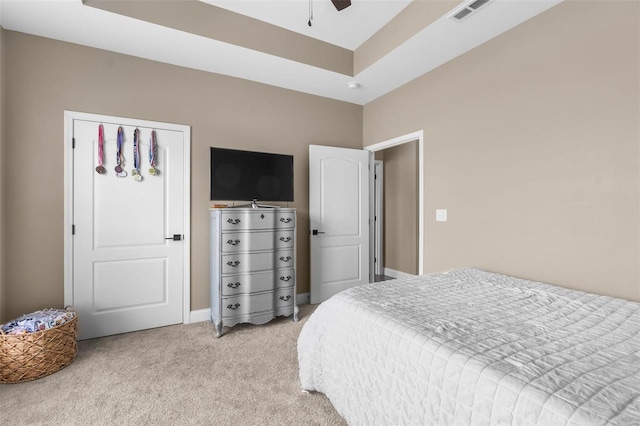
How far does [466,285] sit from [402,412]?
3.51 ft

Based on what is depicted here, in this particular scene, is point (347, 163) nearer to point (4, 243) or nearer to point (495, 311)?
point (495, 311)

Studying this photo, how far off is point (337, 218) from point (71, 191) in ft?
8.83

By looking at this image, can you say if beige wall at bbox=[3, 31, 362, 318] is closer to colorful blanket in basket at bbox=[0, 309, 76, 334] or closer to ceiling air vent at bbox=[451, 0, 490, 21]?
colorful blanket in basket at bbox=[0, 309, 76, 334]

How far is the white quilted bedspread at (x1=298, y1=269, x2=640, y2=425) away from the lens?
2.74 feet

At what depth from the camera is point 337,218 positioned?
147 inches

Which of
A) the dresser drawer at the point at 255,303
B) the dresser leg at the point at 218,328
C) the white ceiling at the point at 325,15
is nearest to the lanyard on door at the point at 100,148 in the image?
the white ceiling at the point at 325,15

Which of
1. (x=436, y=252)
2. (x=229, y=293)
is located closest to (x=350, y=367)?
(x=229, y=293)

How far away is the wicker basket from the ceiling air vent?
3.75 meters

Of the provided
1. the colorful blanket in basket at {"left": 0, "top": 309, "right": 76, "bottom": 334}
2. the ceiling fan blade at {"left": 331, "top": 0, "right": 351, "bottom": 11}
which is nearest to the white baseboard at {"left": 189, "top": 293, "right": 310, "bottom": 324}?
the colorful blanket in basket at {"left": 0, "top": 309, "right": 76, "bottom": 334}

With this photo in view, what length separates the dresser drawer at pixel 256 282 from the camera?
278 cm

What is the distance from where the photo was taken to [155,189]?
2906 millimetres

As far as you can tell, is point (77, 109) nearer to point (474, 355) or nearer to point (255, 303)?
point (255, 303)

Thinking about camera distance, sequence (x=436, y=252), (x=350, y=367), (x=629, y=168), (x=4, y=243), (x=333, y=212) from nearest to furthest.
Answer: (x=350, y=367)
(x=629, y=168)
(x=4, y=243)
(x=436, y=252)
(x=333, y=212)

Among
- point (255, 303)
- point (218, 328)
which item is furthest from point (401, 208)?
point (218, 328)
